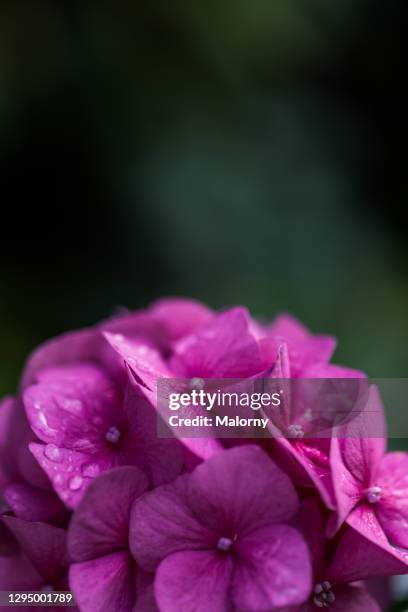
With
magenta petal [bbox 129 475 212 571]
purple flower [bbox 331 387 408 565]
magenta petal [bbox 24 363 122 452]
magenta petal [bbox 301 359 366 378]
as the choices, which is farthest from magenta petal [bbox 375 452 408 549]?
magenta petal [bbox 24 363 122 452]

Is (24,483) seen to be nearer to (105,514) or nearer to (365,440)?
(105,514)

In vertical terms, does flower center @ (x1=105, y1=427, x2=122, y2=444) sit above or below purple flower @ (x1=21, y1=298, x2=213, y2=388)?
below

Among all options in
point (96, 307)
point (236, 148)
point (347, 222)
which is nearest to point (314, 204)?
point (347, 222)

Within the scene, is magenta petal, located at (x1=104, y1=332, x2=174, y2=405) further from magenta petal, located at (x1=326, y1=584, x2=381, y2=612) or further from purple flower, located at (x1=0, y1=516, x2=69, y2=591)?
magenta petal, located at (x1=326, y1=584, x2=381, y2=612)

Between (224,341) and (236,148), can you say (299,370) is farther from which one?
(236,148)

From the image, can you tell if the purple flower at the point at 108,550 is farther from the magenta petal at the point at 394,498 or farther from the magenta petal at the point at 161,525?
the magenta petal at the point at 394,498

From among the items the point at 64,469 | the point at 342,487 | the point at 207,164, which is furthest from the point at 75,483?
the point at 207,164

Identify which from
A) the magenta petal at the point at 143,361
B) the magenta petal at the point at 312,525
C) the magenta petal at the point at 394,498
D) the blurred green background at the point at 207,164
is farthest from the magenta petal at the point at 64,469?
the blurred green background at the point at 207,164
